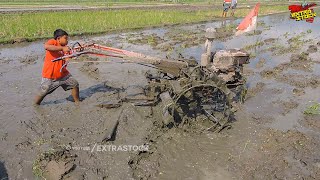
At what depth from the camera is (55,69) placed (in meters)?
5.96

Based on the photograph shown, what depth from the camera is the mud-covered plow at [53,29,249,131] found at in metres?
5.30

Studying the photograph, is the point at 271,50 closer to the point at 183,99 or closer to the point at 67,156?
the point at 183,99

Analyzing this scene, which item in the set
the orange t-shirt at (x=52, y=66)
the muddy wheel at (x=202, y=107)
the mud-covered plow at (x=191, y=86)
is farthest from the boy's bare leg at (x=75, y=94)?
the muddy wheel at (x=202, y=107)

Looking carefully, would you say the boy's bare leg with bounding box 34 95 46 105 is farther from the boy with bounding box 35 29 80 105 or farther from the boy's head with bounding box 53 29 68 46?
the boy's head with bounding box 53 29 68 46

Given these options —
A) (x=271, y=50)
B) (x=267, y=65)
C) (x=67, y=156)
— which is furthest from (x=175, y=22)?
(x=67, y=156)

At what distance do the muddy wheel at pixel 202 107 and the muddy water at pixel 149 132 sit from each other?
0.26 metres

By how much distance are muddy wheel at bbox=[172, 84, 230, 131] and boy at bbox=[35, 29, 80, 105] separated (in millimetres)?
2516

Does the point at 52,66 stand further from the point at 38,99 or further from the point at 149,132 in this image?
the point at 149,132

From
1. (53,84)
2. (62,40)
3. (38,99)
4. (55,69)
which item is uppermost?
(62,40)

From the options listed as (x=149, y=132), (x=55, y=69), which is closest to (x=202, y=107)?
(x=149, y=132)

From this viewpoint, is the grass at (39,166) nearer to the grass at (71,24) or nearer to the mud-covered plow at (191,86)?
the mud-covered plow at (191,86)

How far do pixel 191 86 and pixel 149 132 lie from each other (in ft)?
4.06

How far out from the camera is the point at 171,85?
5531 millimetres

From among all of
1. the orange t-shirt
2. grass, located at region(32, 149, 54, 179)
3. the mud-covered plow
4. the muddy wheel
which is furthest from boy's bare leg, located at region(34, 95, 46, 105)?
the muddy wheel
